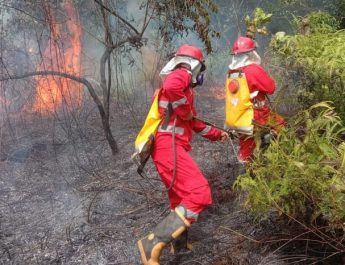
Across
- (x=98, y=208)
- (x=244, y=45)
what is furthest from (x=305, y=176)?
(x=98, y=208)

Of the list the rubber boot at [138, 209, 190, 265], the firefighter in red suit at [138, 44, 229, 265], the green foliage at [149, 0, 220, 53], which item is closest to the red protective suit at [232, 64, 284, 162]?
the firefighter in red suit at [138, 44, 229, 265]

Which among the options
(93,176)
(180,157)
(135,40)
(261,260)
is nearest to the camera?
(261,260)

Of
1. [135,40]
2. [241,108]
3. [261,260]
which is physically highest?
[135,40]

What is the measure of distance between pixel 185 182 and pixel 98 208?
1.76m

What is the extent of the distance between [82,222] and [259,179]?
2488mm

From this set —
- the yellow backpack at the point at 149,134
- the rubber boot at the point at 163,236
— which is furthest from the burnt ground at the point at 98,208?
the yellow backpack at the point at 149,134

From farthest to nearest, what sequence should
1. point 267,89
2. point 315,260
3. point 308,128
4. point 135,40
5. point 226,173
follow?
point 135,40
point 226,173
point 267,89
point 315,260
point 308,128

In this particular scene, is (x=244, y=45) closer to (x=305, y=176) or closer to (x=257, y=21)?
(x=257, y=21)

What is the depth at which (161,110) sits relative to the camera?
12.7 feet

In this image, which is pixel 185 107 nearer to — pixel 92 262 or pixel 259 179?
pixel 259 179

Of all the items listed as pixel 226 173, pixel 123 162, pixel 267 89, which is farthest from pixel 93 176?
pixel 267 89

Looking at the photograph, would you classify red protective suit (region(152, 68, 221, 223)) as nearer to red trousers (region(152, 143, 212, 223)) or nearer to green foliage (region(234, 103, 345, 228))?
red trousers (region(152, 143, 212, 223))

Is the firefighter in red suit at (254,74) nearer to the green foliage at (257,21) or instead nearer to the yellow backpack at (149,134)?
the green foliage at (257,21)

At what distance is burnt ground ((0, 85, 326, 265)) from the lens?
387cm
